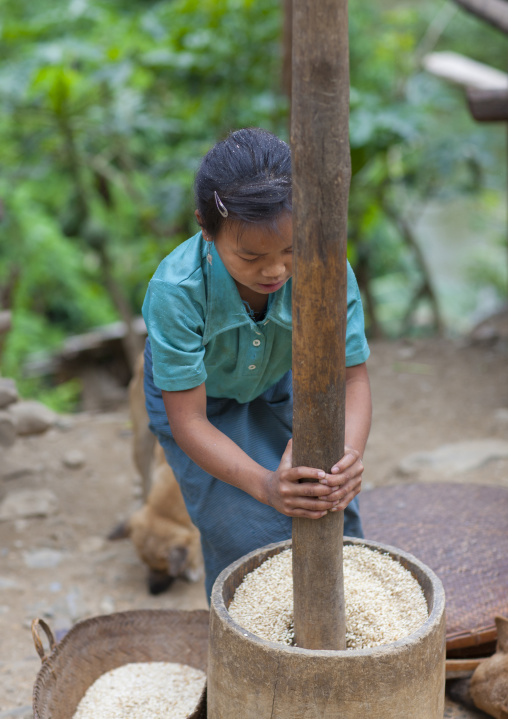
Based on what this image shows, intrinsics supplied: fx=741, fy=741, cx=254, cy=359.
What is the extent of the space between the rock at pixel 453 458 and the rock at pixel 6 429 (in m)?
2.14

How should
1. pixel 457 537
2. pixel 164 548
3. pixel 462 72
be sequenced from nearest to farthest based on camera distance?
pixel 457 537, pixel 164 548, pixel 462 72

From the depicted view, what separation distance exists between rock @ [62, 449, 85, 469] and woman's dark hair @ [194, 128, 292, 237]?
10.1ft

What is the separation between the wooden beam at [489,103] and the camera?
14.1 ft

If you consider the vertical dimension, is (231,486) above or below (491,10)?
below

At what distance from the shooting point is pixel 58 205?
9969 millimetres

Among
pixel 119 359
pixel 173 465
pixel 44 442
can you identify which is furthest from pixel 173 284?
pixel 119 359

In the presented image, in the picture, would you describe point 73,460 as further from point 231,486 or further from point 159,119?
point 159,119

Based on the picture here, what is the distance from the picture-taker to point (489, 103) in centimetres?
432

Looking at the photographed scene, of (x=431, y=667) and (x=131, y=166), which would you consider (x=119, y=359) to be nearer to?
(x=131, y=166)

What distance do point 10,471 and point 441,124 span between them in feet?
24.6

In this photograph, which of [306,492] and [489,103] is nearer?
[306,492]

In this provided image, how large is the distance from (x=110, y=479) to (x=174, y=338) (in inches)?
112

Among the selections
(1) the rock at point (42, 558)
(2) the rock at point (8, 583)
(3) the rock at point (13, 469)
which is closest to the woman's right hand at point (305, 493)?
(2) the rock at point (8, 583)

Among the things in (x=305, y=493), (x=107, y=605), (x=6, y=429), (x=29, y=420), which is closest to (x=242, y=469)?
(x=305, y=493)
